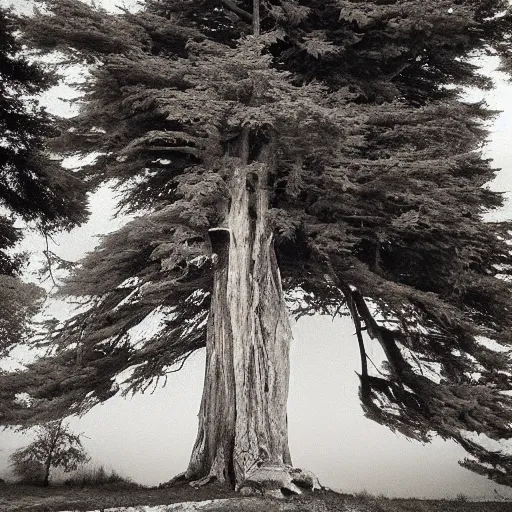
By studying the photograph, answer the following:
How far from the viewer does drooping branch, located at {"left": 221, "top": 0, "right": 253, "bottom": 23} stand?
9672 millimetres

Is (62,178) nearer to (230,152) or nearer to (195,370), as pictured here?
(230,152)

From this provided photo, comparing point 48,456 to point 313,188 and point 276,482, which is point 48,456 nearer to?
point 276,482

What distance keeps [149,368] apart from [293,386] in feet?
123

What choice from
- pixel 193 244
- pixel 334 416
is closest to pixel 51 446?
pixel 193 244

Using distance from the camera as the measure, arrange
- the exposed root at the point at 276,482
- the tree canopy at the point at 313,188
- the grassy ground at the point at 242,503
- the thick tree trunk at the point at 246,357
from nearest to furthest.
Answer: the grassy ground at the point at 242,503, the exposed root at the point at 276,482, the thick tree trunk at the point at 246,357, the tree canopy at the point at 313,188

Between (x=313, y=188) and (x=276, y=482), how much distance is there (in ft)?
13.2

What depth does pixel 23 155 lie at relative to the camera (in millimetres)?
9805

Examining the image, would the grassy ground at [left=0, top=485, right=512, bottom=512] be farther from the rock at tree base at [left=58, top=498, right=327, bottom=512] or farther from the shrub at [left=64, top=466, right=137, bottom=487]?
the shrub at [left=64, top=466, right=137, bottom=487]

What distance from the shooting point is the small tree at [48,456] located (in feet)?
35.3

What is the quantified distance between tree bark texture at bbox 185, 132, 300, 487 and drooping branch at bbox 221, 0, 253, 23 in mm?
2982

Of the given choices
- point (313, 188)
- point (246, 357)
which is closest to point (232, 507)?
point (246, 357)

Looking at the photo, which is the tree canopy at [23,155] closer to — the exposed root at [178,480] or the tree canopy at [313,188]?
the tree canopy at [313,188]

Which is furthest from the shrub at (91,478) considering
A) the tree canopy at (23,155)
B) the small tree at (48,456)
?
the tree canopy at (23,155)

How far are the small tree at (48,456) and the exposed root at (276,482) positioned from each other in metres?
6.47
